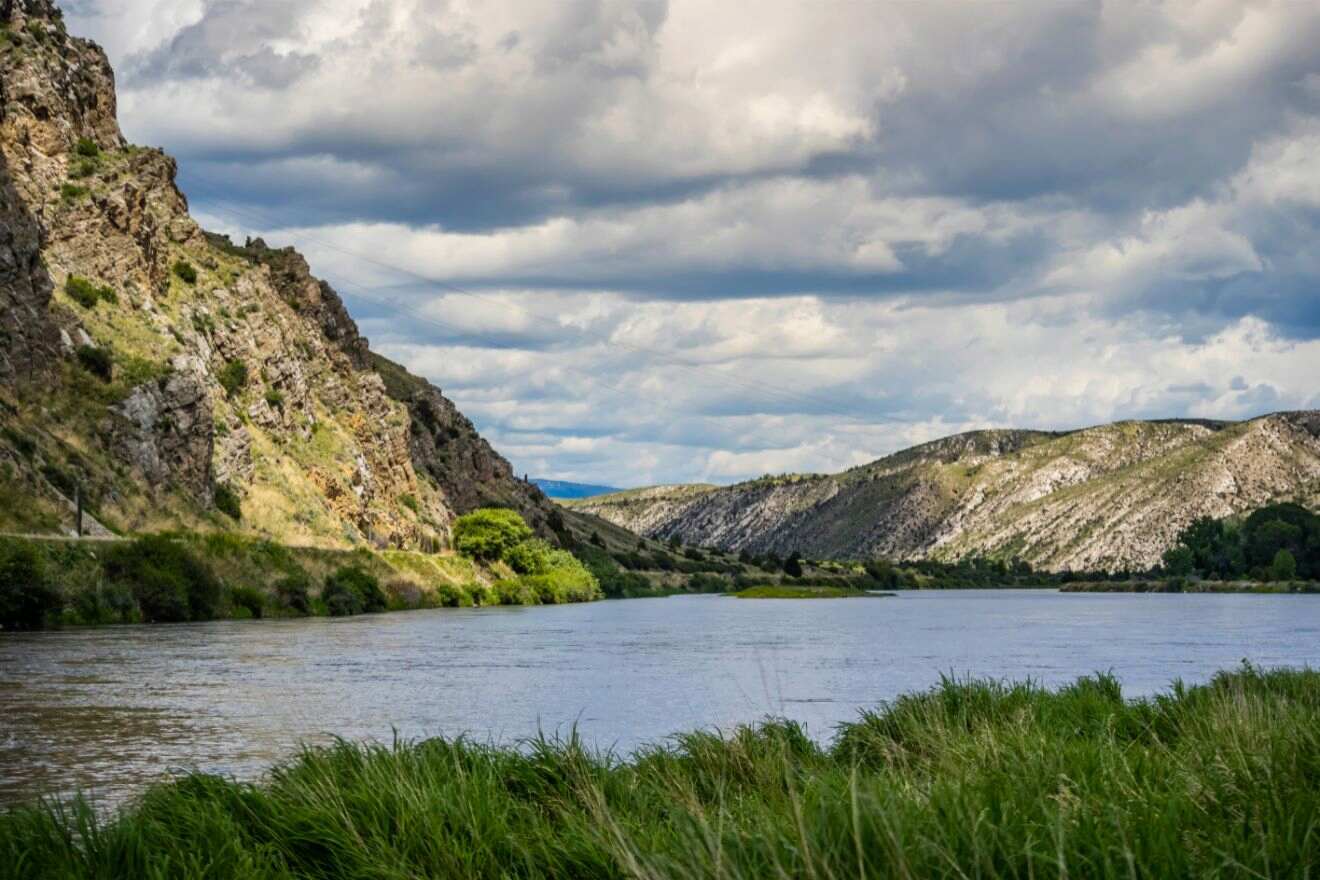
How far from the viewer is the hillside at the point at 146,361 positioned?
78.4 metres

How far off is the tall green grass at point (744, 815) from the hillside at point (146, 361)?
57.4 metres

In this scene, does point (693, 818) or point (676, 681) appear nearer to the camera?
point (693, 818)

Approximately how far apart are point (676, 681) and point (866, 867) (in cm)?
3346

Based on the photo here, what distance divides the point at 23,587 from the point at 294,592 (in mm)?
27303

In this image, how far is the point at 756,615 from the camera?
105188 mm

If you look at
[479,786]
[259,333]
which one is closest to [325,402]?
[259,333]

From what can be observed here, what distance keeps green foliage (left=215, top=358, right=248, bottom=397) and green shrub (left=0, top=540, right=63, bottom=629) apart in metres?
45.0

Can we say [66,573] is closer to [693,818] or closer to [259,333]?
[259,333]

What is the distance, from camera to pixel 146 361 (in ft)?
294

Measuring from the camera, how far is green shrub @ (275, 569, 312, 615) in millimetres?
83625

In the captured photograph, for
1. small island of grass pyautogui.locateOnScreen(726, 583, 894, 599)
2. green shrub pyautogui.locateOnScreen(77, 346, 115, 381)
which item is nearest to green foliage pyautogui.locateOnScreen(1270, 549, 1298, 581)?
small island of grass pyautogui.locateOnScreen(726, 583, 894, 599)

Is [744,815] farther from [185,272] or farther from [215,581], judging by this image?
[185,272]

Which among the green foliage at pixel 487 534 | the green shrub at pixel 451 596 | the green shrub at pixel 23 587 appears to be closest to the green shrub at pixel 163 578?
the green shrub at pixel 23 587

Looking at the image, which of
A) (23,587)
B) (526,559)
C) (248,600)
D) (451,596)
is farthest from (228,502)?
(526,559)
